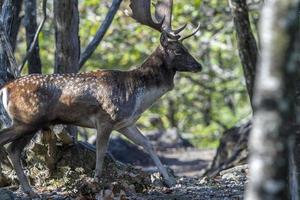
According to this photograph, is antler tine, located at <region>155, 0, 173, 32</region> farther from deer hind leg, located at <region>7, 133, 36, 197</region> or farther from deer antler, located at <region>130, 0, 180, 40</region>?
deer hind leg, located at <region>7, 133, 36, 197</region>

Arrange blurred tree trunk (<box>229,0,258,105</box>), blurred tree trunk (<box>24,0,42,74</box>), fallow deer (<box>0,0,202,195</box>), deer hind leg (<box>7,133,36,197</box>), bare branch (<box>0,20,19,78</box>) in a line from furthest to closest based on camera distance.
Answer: blurred tree trunk (<box>229,0,258,105</box>)
blurred tree trunk (<box>24,0,42,74</box>)
bare branch (<box>0,20,19,78</box>)
fallow deer (<box>0,0,202,195</box>)
deer hind leg (<box>7,133,36,197</box>)

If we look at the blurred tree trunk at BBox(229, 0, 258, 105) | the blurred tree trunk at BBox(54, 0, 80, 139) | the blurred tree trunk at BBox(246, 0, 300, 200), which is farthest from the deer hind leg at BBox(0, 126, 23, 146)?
the blurred tree trunk at BBox(246, 0, 300, 200)

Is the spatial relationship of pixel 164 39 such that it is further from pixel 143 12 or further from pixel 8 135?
pixel 8 135

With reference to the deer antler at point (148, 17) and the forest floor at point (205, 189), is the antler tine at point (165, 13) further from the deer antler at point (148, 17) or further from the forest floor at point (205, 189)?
the forest floor at point (205, 189)

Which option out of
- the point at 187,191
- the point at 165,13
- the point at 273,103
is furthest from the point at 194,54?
the point at 273,103

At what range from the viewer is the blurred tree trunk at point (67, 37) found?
10422mm

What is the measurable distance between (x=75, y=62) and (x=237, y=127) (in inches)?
202

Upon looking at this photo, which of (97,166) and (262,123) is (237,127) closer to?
(97,166)

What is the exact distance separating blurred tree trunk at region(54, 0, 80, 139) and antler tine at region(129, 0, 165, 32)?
862 mm

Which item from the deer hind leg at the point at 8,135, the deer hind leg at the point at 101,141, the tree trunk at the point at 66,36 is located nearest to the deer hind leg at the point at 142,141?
the deer hind leg at the point at 101,141

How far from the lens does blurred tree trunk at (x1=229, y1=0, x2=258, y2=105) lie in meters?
11.6

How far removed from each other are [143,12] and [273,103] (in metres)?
6.44

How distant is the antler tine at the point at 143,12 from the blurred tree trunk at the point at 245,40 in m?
1.83

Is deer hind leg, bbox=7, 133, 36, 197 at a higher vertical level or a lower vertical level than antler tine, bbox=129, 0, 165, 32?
lower
